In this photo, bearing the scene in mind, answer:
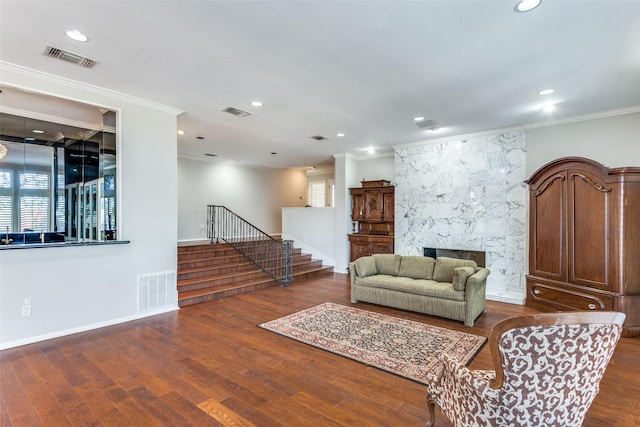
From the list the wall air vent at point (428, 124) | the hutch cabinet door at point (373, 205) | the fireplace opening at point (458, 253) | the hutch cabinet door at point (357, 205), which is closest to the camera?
the wall air vent at point (428, 124)

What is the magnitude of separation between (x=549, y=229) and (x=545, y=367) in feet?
14.0

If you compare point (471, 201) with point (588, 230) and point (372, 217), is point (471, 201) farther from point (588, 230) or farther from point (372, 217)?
point (372, 217)

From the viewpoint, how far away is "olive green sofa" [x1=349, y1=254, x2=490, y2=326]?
4410 millimetres

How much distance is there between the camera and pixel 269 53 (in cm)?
310

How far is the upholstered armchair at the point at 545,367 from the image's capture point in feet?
4.85

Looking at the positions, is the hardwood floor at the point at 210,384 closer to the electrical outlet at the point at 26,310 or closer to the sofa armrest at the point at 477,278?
the electrical outlet at the point at 26,310

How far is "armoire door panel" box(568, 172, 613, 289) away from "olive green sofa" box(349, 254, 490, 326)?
1.24 m

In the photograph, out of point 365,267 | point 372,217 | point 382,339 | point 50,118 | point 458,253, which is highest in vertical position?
point 50,118

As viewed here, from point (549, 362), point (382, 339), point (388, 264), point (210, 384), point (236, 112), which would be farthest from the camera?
point (388, 264)

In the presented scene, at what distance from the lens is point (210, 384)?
2.78 m

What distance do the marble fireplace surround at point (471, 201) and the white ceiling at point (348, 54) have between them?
0.99 meters

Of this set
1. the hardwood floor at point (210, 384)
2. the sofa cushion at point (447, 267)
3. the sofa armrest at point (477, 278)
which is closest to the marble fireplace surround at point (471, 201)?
the sofa cushion at point (447, 267)

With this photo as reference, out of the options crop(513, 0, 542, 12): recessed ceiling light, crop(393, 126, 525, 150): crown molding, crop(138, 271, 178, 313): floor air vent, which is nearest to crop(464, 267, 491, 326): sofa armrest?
crop(393, 126, 525, 150): crown molding

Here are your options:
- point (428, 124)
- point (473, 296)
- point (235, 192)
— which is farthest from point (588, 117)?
point (235, 192)
